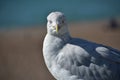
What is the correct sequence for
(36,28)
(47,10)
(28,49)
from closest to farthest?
(28,49)
(36,28)
(47,10)

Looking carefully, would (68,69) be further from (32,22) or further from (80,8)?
(80,8)

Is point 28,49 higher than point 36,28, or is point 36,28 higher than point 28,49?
point 28,49

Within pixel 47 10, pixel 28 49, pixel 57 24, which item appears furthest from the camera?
pixel 47 10

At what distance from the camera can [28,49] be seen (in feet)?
34.6

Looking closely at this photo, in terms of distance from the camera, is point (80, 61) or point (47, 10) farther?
point (47, 10)

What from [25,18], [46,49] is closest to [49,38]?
[46,49]

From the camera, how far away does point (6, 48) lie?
11055 mm

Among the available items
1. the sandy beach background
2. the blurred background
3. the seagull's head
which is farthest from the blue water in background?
the seagull's head

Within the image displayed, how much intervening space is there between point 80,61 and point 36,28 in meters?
10.7

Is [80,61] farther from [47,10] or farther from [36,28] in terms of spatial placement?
[47,10]

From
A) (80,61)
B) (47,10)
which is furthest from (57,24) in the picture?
(47,10)

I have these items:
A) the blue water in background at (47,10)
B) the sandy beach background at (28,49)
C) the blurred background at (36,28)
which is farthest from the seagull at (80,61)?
the blue water in background at (47,10)

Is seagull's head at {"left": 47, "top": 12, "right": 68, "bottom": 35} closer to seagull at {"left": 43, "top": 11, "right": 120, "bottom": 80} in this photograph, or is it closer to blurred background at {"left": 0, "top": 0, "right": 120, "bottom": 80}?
seagull at {"left": 43, "top": 11, "right": 120, "bottom": 80}

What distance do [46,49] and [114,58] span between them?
0.71m
